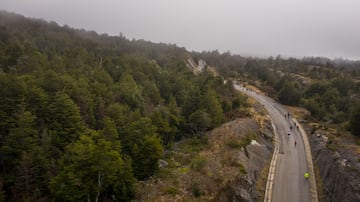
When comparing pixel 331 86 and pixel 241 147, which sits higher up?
pixel 331 86

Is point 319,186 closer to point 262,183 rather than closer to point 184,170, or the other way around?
point 262,183

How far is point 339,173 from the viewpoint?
27.7m

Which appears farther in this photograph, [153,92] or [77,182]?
[153,92]

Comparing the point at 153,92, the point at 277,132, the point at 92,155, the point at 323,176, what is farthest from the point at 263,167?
the point at 153,92

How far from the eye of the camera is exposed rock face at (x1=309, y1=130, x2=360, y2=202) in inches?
972

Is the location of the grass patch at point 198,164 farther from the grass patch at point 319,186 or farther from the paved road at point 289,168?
the grass patch at point 319,186

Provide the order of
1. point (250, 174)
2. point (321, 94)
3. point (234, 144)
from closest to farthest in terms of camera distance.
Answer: point (250, 174), point (234, 144), point (321, 94)

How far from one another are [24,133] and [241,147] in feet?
83.7

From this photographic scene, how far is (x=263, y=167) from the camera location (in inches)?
1345

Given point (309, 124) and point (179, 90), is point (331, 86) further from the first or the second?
point (179, 90)

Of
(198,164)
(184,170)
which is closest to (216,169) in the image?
(198,164)

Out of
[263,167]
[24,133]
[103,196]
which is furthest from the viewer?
[263,167]

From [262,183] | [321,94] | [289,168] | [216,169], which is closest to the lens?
[216,169]

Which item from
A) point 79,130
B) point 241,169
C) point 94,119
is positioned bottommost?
point 94,119
